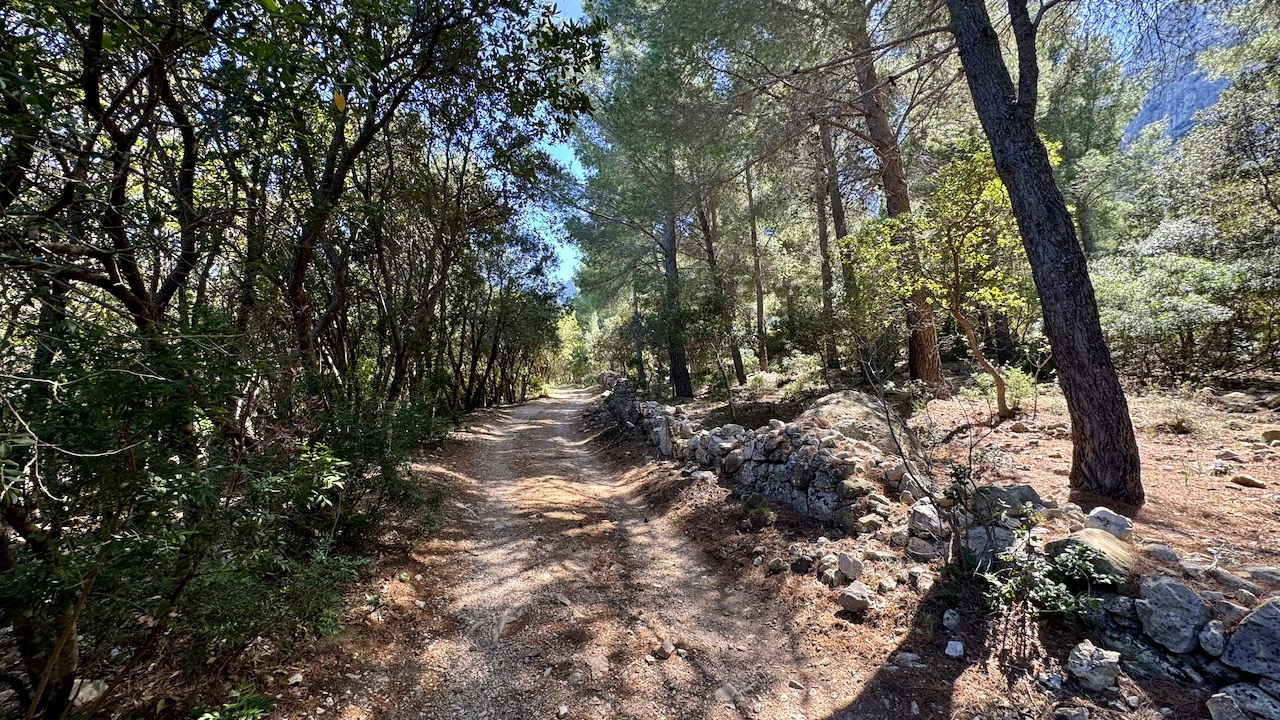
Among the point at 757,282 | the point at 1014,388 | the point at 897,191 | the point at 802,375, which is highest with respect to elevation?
the point at 897,191

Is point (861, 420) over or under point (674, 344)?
under

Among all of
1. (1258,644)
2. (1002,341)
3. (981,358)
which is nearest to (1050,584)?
(1258,644)

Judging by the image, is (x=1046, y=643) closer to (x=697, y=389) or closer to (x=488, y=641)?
(x=488, y=641)

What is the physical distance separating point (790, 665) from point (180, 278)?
4805mm

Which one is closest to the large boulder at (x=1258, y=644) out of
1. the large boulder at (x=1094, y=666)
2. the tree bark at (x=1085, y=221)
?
the large boulder at (x=1094, y=666)

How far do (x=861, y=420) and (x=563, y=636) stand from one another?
4.64 meters

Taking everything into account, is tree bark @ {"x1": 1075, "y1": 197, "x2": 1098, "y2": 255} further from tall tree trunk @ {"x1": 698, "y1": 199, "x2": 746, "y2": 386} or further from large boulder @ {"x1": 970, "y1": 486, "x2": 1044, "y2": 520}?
large boulder @ {"x1": 970, "y1": 486, "x2": 1044, "y2": 520}

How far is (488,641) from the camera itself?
131 inches

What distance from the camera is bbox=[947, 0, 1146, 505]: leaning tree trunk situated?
13.1 feet

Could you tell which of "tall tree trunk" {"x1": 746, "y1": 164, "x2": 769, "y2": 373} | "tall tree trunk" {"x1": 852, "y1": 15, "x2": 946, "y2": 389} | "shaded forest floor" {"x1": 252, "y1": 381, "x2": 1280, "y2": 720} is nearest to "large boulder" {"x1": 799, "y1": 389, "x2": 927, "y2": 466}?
"shaded forest floor" {"x1": 252, "y1": 381, "x2": 1280, "y2": 720}

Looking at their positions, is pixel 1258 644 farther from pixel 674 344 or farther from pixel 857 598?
pixel 674 344

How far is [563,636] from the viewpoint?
3.32 meters

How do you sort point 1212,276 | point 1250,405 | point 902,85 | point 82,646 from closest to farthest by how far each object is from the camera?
point 82,646 < point 1250,405 < point 1212,276 < point 902,85

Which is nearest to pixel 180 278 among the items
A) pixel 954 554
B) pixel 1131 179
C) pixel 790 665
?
pixel 790 665
